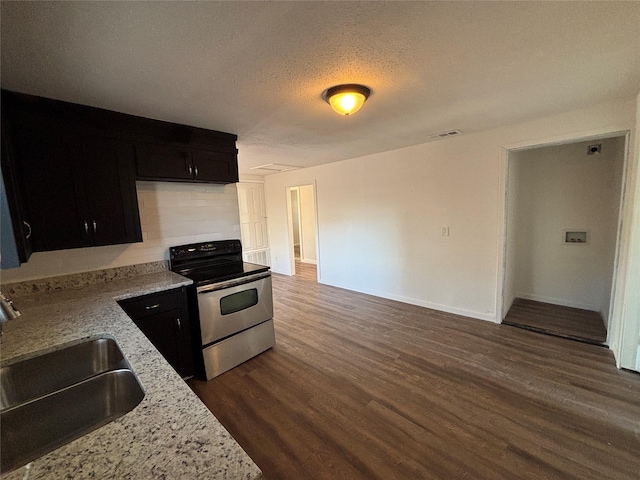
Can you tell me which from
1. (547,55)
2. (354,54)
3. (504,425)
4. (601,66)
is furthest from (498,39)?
(504,425)

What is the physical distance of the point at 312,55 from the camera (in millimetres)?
1433

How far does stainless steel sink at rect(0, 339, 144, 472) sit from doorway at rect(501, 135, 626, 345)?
12.2ft

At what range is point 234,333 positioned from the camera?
2.52 metres

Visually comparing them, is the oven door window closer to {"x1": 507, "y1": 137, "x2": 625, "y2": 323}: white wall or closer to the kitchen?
the kitchen

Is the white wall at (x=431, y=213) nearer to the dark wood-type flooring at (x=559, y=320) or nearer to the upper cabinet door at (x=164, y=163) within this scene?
the dark wood-type flooring at (x=559, y=320)

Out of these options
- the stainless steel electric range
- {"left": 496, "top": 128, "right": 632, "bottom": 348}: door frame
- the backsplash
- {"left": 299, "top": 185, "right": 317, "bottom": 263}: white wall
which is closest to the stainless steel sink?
the stainless steel electric range

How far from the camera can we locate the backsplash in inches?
77.0

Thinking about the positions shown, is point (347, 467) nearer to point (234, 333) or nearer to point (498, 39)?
point (234, 333)

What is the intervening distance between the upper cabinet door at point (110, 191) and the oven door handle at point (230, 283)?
0.68 meters

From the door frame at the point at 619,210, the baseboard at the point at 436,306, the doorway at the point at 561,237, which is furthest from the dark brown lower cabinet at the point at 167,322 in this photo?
the doorway at the point at 561,237

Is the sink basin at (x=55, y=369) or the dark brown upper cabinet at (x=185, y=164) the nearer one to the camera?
the sink basin at (x=55, y=369)

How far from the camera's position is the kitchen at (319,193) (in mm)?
1427

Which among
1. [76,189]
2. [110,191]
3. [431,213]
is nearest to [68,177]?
[76,189]

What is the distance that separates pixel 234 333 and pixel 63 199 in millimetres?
1677
